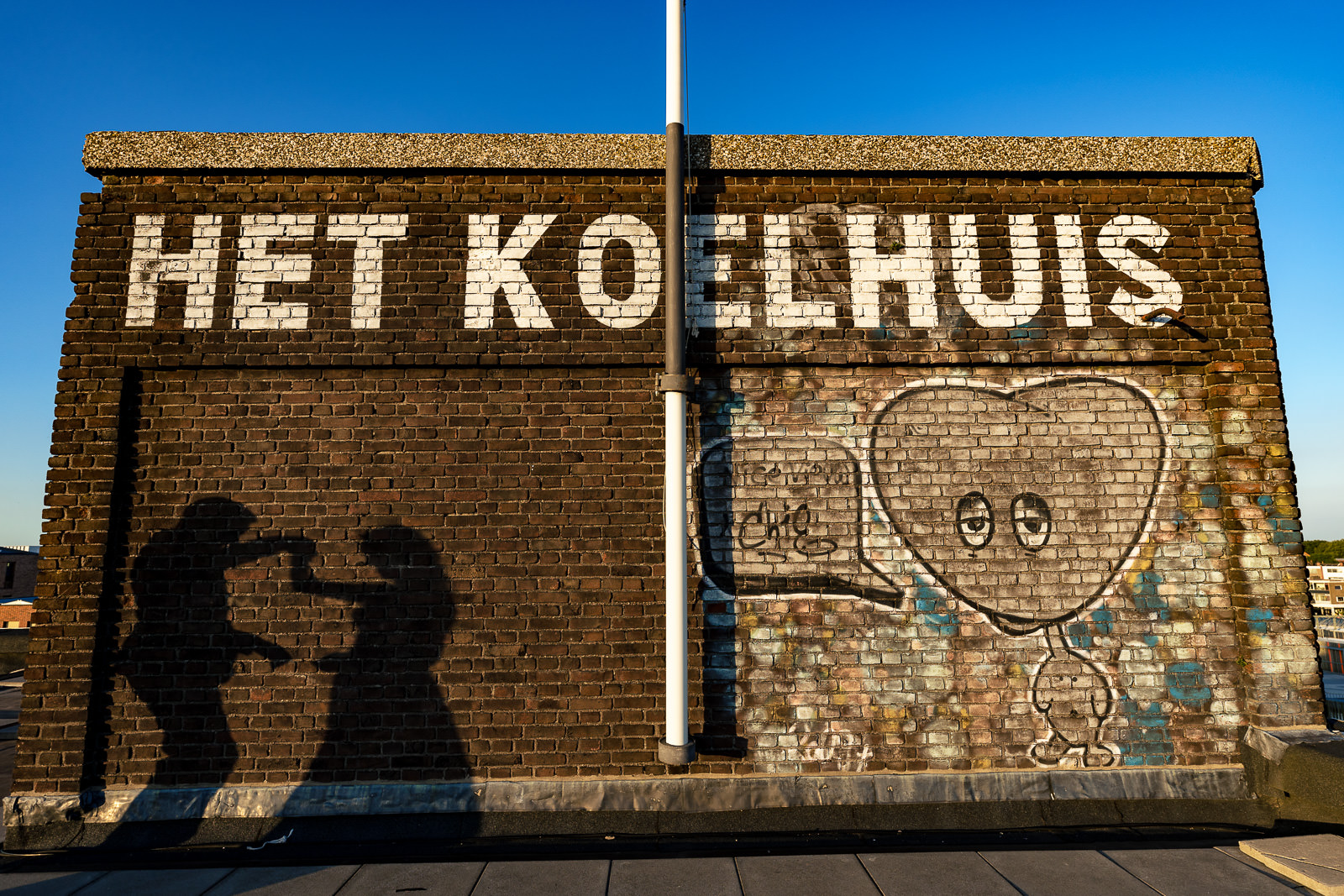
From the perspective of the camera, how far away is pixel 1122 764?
470 cm

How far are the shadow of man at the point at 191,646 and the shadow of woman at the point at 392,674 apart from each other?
494mm

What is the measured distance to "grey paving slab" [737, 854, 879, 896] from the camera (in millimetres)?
3613

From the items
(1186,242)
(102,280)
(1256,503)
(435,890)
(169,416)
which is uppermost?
(1186,242)

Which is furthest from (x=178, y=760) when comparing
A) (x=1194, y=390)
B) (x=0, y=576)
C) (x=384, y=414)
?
(x=0, y=576)

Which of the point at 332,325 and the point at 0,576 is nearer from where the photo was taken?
the point at 332,325

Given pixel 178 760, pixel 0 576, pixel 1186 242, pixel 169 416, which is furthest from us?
pixel 0 576

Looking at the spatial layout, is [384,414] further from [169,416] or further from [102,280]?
[102,280]

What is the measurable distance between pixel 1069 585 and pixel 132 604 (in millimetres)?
6963

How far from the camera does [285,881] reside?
12.4 feet

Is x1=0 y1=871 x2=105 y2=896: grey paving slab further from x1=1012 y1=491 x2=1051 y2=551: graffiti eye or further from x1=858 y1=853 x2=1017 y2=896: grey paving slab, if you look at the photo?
x1=1012 y1=491 x2=1051 y2=551: graffiti eye

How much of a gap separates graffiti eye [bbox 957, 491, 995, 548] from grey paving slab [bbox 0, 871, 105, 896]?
20.2 feet

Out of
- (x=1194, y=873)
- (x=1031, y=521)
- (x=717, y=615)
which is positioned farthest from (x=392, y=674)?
(x=1194, y=873)

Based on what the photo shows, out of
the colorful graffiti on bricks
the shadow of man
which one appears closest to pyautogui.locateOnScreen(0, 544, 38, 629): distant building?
the shadow of man

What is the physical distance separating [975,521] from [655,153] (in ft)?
12.7
